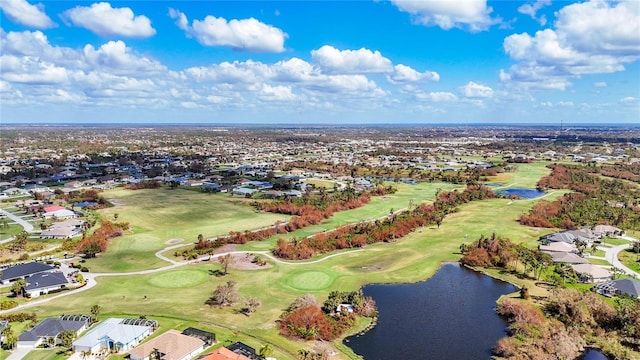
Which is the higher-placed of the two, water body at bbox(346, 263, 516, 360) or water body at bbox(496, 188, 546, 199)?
water body at bbox(496, 188, 546, 199)

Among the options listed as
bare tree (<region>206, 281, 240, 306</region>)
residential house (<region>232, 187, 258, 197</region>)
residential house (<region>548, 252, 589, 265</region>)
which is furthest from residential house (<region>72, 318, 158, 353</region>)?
residential house (<region>232, 187, 258, 197</region>)

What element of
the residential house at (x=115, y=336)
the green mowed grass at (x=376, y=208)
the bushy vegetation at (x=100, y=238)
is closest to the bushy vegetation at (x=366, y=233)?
the green mowed grass at (x=376, y=208)

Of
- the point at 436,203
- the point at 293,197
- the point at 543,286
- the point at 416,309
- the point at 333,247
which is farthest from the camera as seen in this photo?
the point at 293,197

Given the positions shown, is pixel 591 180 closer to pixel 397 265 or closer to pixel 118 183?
pixel 397 265

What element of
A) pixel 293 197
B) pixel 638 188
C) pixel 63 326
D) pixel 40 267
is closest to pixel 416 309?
pixel 63 326

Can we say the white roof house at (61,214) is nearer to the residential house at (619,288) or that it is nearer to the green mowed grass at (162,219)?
the green mowed grass at (162,219)

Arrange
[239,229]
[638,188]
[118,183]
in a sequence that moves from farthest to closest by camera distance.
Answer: [118,183] < [638,188] < [239,229]

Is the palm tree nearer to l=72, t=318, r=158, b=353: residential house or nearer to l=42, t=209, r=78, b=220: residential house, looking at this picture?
l=72, t=318, r=158, b=353: residential house

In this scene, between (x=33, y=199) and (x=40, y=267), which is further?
(x=33, y=199)
